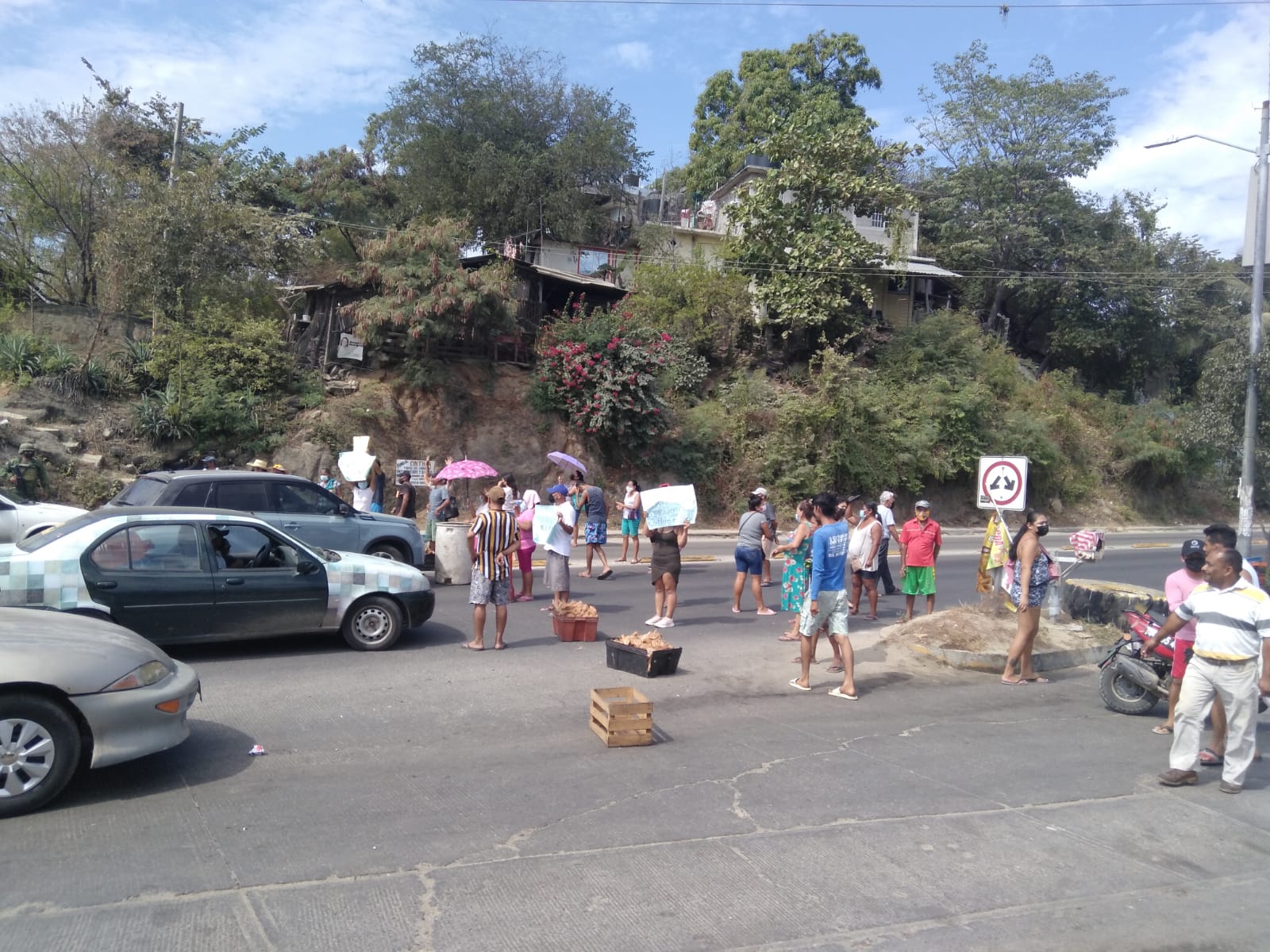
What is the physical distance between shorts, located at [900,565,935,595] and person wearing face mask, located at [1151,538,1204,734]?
15.2 feet

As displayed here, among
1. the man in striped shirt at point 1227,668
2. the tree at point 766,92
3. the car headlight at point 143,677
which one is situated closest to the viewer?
the car headlight at point 143,677

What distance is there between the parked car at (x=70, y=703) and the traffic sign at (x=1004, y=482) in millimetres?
8901

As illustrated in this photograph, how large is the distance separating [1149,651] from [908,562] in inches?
189

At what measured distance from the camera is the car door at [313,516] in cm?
1251

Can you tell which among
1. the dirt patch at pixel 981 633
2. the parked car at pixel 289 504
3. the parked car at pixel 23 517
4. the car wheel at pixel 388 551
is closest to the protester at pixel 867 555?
the dirt patch at pixel 981 633

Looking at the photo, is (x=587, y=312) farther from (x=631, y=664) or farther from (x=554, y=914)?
(x=554, y=914)

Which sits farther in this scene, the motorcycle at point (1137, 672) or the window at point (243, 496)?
the window at point (243, 496)


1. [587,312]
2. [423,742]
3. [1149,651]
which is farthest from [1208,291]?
[423,742]

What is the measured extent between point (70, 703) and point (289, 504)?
24.6 feet

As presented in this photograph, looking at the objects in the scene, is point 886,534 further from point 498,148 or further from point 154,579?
point 498,148

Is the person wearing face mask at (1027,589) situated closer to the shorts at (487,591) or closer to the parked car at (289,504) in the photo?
the shorts at (487,591)

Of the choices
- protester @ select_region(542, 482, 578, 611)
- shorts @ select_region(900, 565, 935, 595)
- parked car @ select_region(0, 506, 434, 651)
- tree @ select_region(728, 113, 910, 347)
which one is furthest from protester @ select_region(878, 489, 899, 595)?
tree @ select_region(728, 113, 910, 347)

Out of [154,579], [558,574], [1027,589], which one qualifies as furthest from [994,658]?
[154,579]

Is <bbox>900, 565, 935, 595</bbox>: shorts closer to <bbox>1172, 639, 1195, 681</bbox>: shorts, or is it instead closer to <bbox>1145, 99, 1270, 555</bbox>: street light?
<bbox>1172, 639, 1195, 681</bbox>: shorts
